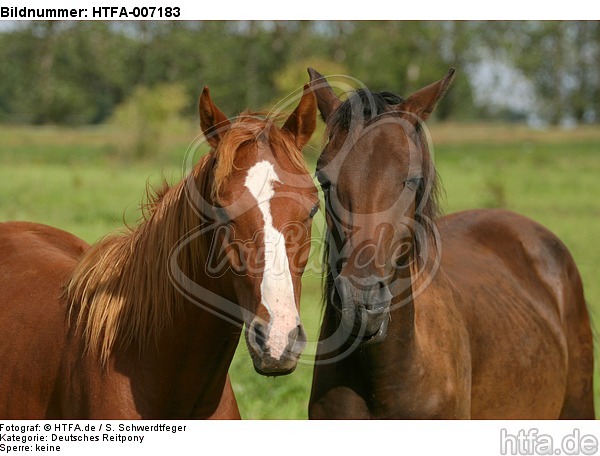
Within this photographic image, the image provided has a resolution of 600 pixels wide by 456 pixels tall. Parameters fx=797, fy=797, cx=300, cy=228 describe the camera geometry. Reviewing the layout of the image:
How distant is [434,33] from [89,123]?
48.4 ft

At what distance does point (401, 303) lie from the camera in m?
3.61

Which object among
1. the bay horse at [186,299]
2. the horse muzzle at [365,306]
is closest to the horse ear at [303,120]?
the bay horse at [186,299]

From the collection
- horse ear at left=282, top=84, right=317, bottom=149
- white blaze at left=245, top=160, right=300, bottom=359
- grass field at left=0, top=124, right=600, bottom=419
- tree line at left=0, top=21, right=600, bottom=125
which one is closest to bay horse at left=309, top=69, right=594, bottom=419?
horse ear at left=282, top=84, right=317, bottom=149

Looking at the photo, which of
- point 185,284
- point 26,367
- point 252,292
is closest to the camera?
point 252,292

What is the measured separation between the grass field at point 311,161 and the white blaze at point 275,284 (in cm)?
111

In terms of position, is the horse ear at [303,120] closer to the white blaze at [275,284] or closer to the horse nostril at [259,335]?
the white blaze at [275,284]

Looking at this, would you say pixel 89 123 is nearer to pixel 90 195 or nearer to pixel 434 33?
pixel 434 33

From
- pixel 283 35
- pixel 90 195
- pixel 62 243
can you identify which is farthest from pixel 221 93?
pixel 62 243

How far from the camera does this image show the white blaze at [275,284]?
2590 millimetres

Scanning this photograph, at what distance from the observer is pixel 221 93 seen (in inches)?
1214

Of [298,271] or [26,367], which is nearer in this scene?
[298,271]

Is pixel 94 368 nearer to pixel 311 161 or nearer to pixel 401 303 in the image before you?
pixel 401 303

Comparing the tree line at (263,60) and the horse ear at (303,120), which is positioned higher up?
the tree line at (263,60)
